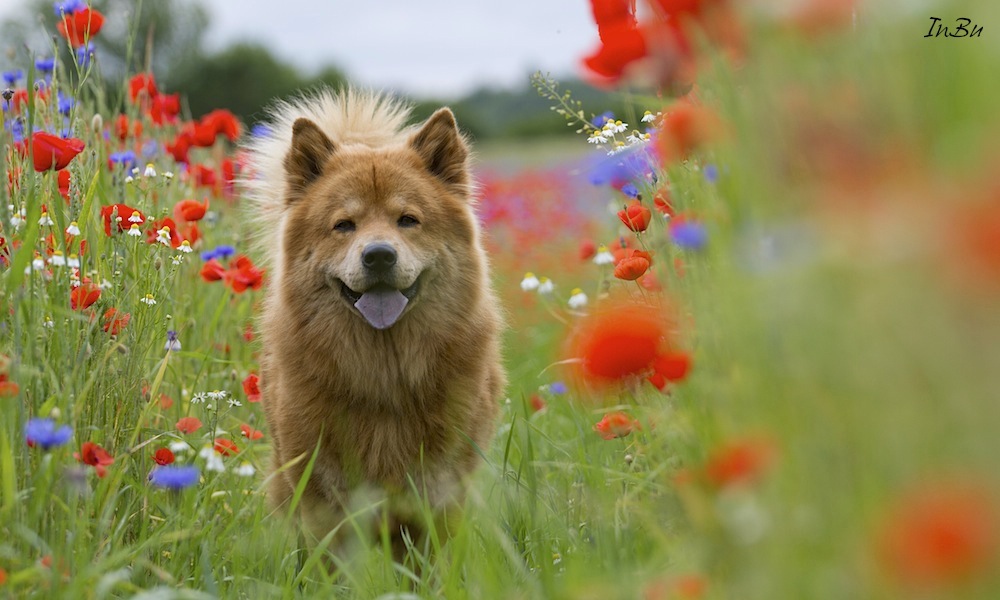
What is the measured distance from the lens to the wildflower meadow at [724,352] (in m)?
1.25

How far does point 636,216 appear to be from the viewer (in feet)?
9.96

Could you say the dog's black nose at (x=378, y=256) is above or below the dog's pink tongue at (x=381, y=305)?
above

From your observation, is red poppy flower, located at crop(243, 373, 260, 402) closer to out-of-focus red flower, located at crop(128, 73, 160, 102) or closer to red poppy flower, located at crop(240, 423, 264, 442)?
red poppy flower, located at crop(240, 423, 264, 442)

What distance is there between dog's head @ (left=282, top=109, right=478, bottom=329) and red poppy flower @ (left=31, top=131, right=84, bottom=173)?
1094mm

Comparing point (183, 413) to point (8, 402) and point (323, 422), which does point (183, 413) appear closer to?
point (323, 422)

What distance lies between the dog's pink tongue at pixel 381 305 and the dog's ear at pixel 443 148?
0.72 m

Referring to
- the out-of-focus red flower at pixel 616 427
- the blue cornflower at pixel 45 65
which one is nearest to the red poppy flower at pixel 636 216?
the out-of-focus red flower at pixel 616 427

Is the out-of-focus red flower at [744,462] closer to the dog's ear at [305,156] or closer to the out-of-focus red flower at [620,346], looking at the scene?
the out-of-focus red flower at [620,346]

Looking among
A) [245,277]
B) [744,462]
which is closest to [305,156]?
[245,277]

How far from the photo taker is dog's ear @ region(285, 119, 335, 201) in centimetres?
399

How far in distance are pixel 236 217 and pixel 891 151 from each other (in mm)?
5095

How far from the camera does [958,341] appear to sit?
4.10 ft

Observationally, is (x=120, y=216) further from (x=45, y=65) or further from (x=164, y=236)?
(x=45, y=65)

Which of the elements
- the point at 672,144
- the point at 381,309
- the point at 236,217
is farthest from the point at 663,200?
the point at 236,217
